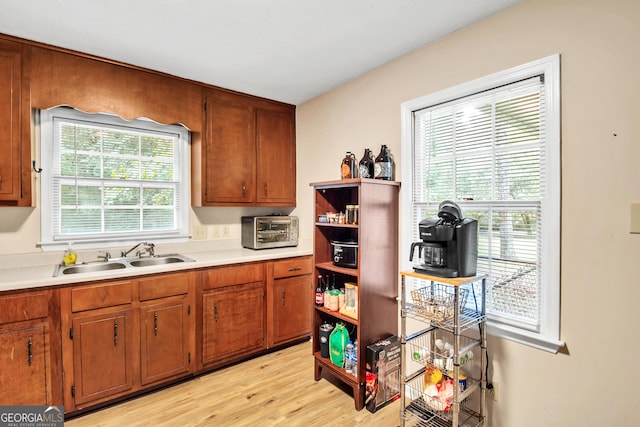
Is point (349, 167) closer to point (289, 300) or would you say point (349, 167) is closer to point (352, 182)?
point (352, 182)

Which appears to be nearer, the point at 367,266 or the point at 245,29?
the point at 245,29

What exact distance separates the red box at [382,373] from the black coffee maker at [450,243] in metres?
0.73

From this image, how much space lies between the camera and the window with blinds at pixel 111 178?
2.45 m

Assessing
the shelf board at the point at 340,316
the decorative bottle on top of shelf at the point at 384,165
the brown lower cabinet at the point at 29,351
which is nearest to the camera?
the brown lower cabinet at the point at 29,351

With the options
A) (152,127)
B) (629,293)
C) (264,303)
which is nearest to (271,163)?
(152,127)

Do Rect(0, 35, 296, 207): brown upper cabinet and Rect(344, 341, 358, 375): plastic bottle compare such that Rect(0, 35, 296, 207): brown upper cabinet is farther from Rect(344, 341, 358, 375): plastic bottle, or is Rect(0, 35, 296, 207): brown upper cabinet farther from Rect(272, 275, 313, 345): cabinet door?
Rect(344, 341, 358, 375): plastic bottle

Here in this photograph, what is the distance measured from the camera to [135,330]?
2.22 meters

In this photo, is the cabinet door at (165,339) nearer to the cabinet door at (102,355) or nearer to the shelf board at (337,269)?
the cabinet door at (102,355)

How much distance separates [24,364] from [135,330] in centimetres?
58

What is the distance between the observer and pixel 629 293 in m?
1.39

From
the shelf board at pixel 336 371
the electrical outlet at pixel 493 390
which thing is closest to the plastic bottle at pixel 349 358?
the shelf board at pixel 336 371

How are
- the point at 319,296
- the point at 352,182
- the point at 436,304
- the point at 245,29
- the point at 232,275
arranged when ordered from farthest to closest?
the point at 232,275
the point at 319,296
the point at 352,182
the point at 245,29
the point at 436,304

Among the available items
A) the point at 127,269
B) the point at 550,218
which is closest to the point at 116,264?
the point at 127,269

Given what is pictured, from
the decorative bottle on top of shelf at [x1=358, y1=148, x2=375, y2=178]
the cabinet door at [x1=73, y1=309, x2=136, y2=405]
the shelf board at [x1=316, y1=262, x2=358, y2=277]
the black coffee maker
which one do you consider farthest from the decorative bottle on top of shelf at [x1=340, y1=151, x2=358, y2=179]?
the cabinet door at [x1=73, y1=309, x2=136, y2=405]
